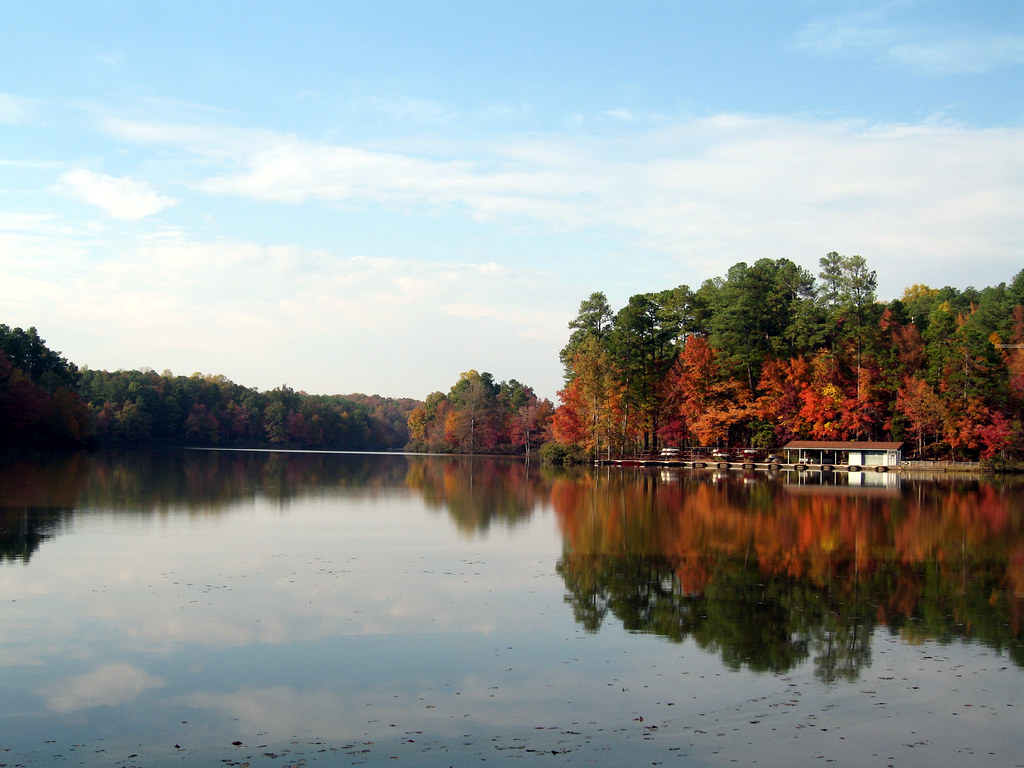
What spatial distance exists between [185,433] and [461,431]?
39.1 meters

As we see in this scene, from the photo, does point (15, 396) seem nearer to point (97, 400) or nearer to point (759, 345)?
point (97, 400)

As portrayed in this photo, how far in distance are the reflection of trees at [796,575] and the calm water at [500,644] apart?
0.29 feet

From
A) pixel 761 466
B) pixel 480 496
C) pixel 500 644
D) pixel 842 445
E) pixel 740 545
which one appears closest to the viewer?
pixel 500 644

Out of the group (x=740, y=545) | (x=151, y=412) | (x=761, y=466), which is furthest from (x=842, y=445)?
(x=151, y=412)

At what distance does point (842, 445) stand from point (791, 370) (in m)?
8.45

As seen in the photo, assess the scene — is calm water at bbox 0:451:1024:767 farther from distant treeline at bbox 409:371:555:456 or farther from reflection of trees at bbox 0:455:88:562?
distant treeline at bbox 409:371:555:456

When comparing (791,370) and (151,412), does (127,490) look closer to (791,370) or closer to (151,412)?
A: (791,370)

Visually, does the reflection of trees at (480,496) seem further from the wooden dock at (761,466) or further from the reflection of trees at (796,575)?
the wooden dock at (761,466)

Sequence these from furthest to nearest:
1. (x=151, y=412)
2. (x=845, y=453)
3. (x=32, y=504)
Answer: (x=151, y=412) → (x=845, y=453) → (x=32, y=504)

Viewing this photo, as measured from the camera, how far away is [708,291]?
8638cm

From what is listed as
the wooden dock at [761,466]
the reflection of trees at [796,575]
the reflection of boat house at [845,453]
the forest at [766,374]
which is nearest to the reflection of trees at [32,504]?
the reflection of trees at [796,575]

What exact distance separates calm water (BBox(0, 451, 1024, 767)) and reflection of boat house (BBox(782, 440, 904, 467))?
43424 millimetres

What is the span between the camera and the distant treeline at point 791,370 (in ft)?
212

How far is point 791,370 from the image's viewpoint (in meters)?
72.6
